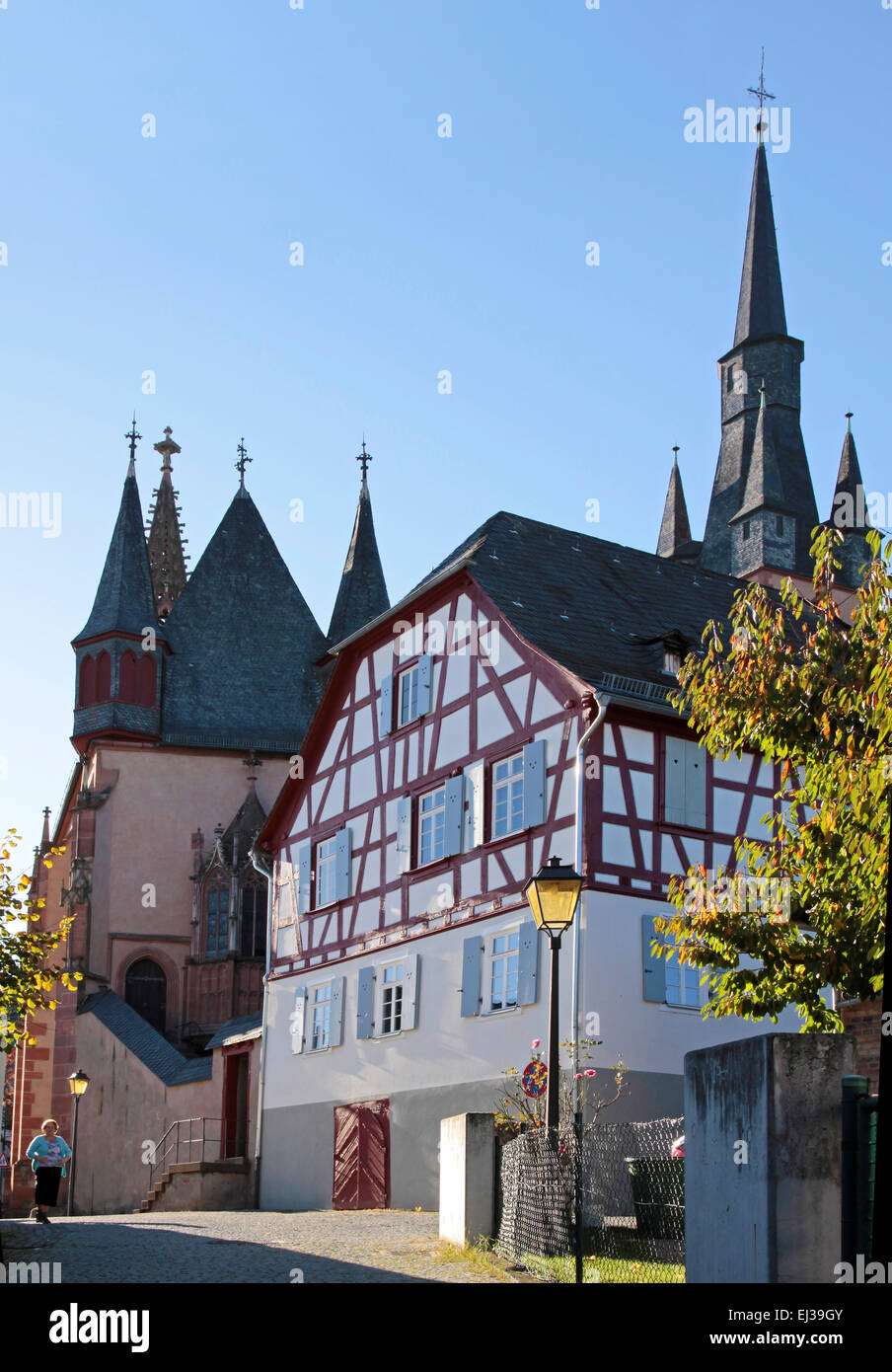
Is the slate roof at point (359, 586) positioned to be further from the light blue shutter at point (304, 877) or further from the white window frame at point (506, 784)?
the white window frame at point (506, 784)

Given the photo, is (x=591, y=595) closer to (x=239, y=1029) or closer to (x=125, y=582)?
(x=239, y=1029)

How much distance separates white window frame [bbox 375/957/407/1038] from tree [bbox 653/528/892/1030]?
1105 centimetres

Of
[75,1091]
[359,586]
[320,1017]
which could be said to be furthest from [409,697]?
[359,586]

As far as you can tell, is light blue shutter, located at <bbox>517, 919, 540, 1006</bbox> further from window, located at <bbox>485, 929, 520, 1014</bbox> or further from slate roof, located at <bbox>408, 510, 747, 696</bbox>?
slate roof, located at <bbox>408, 510, 747, 696</bbox>

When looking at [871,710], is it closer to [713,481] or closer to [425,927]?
[425,927]

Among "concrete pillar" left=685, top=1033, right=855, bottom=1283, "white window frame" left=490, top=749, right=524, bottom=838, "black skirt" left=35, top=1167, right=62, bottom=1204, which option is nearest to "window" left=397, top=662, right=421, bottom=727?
"white window frame" left=490, top=749, right=524, bottom=838

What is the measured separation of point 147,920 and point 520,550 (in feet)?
64.3

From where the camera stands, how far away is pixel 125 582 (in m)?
45.0

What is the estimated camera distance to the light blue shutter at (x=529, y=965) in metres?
20.4

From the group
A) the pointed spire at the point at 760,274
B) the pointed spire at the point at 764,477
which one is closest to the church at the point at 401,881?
the pointed spire at the point at 764,477

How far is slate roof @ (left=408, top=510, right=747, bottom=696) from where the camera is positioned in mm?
22391

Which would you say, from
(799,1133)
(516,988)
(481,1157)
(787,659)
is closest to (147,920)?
(516,988)

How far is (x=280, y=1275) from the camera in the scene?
39.7ft

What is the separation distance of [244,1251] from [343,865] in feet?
38.3
